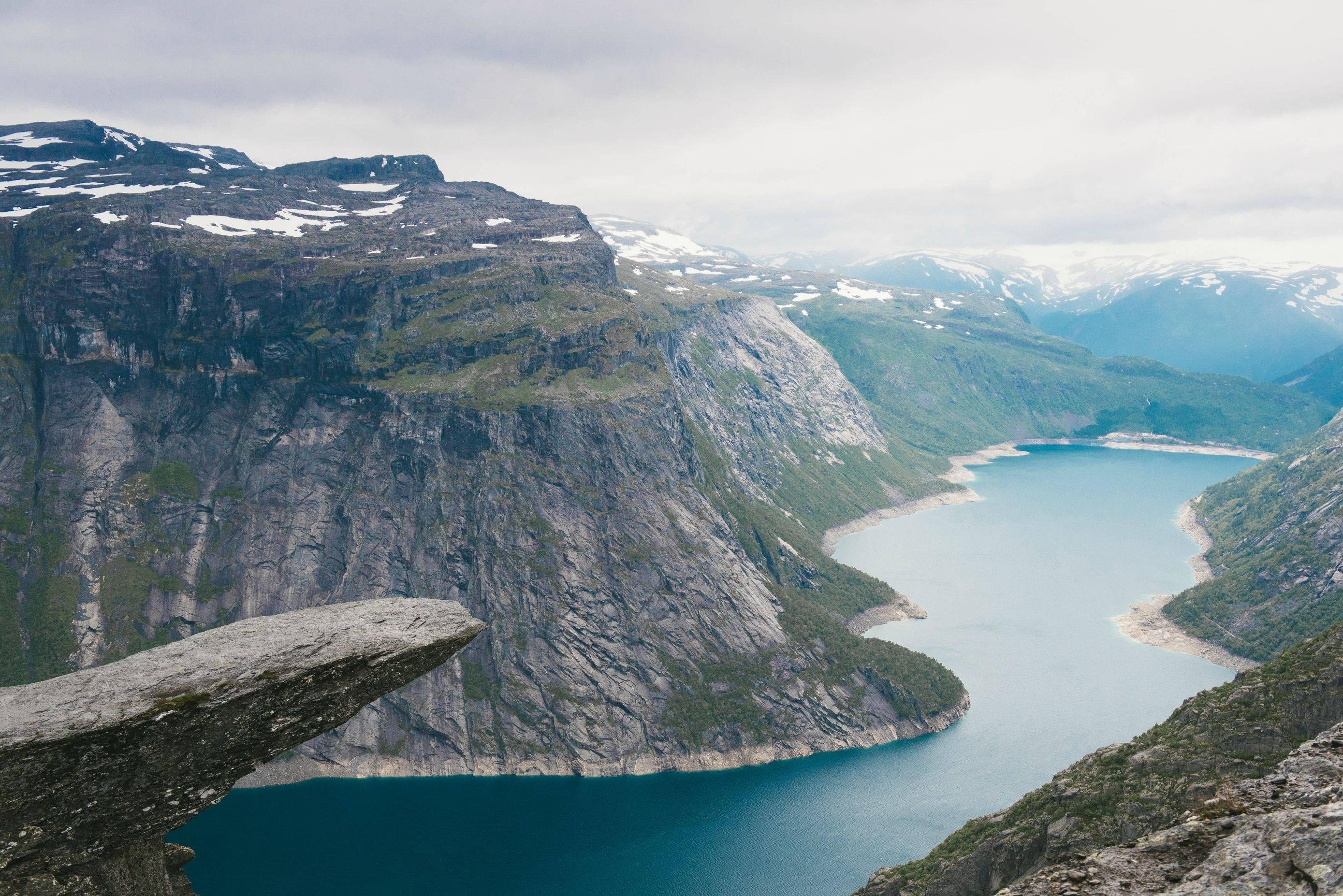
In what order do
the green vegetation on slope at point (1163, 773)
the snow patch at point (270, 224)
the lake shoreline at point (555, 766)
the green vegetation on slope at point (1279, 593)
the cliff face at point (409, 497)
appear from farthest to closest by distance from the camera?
the snow patch at point (270, 224)
the green vegetation on slope at point (1279, 593)
the cliff face at point (409, 497)
the lake shoreline at point (555, 766)
the green vegetation on slope at point (1163, 773)

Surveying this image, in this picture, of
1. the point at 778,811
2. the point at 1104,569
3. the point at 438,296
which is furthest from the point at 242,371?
the point at 1104,569

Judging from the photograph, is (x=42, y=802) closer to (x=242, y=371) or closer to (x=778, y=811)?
(x=778, y=811)

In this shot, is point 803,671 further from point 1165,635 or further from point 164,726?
point 164,726

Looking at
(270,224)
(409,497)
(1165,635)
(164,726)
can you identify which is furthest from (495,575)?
(164,726)

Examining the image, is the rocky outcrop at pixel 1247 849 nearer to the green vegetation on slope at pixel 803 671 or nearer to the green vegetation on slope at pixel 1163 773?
the green vegetation on slope at pixel 1163 773

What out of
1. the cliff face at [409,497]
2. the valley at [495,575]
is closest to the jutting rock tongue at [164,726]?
the valley at [495,575]

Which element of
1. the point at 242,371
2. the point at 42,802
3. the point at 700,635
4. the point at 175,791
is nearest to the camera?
the point at 42,802
